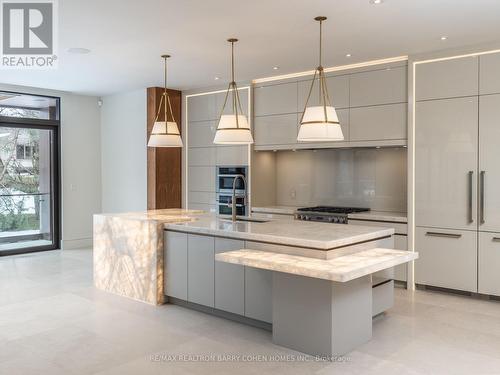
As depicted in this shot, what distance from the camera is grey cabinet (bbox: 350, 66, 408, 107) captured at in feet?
18.0

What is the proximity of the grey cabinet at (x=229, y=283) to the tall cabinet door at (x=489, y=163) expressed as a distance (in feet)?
8.89

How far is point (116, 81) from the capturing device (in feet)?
23.3

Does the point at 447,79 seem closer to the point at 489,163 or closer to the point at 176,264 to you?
the point at 489,163

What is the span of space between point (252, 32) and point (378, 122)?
2.04 m

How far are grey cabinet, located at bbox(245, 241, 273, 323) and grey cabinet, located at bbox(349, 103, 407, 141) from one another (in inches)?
100

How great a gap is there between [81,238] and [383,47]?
609 centimetres

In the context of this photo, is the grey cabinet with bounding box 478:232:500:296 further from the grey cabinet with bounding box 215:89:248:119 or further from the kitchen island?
the grey cabinet with bounding box 215:89:248:119

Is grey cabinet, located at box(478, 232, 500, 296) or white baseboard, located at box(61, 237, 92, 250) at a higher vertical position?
grey cabinet, located at box(478, 232, 500, 296)

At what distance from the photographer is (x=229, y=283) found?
4234mm

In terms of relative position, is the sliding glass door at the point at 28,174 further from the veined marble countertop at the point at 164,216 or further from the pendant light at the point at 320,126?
the pendant light at the point at 320,126

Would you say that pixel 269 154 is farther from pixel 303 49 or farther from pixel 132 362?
pixel 132 362

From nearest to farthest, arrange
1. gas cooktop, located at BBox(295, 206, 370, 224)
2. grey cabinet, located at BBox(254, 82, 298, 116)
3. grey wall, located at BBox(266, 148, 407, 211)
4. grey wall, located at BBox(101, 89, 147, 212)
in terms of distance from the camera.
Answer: gas cooktop, located at BBox(295, 206, 370, 224) → grey wall, located at BBox(266, 148, 407, 211) → grey cabinet, located at BBox(254, 82, 298, 116) → grey wall, located at BBox(101, 89, 147, 212)

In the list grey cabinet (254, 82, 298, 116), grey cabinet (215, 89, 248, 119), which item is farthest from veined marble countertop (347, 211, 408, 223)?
grey cabinet (215, 89, 248, 119)

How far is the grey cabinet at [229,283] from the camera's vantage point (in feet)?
13.6
